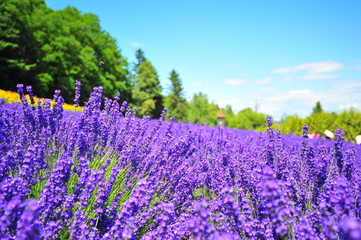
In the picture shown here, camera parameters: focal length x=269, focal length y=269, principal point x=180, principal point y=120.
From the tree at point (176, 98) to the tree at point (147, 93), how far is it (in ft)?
19.3

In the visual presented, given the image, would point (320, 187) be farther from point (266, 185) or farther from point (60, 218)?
point (60, 218)

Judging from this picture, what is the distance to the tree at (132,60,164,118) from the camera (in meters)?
35.4

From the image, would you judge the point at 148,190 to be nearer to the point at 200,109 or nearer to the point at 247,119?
the point at 200,109

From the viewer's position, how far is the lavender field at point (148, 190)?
4.51 ft

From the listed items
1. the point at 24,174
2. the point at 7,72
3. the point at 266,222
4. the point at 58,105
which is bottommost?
the point at 266,222

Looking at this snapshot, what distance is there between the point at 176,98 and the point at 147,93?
8.75 m

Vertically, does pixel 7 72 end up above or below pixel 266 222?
above

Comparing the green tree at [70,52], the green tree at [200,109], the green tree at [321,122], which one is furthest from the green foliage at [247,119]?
the green tree at [321,122]

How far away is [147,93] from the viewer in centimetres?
3638

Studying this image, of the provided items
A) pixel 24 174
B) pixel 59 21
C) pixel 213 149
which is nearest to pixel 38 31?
pixel 59 21

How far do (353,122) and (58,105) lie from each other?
50.2 ft

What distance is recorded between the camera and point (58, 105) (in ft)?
9.42

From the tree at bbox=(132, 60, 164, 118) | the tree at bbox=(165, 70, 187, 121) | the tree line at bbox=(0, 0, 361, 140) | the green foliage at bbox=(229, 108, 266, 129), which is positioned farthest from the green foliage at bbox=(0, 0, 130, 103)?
the green foliage at bbox=(229, 108, 266, 129)

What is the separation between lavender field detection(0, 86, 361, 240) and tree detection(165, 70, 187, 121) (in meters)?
→ 38.9
